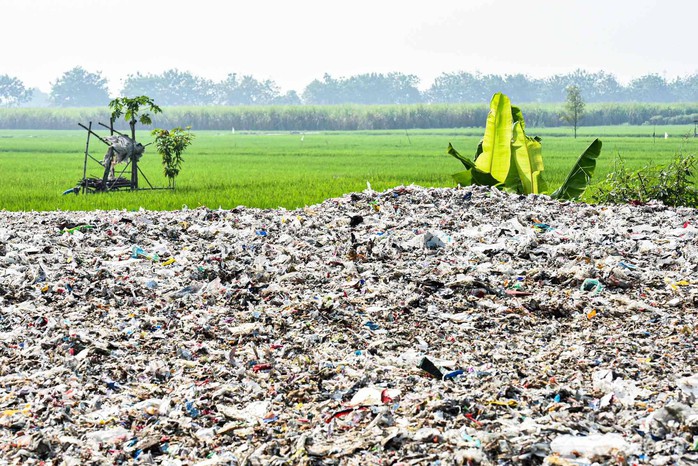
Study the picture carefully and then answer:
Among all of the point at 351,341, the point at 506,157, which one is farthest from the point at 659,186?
the point at 351,341

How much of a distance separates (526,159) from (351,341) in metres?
6.78

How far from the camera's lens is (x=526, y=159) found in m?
11.0

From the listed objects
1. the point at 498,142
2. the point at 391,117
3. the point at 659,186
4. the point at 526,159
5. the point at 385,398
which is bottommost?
the point at 385,398

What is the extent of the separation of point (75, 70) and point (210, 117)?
Result: 45774mm

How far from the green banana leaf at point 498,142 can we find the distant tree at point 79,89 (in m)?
117

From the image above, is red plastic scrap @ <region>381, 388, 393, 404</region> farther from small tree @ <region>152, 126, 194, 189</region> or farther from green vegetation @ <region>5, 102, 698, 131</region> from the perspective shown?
green vegetation @ <region>5, 102, 698, 131</region>

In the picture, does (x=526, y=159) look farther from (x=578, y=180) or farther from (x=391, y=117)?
(x=391, y=117)

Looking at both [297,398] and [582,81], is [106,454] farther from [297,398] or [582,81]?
Answer: [582,81]

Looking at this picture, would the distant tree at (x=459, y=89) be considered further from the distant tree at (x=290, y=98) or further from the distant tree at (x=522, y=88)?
the distant tree at (x=290, y=98)

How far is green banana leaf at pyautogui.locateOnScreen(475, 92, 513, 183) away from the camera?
35.7 ft

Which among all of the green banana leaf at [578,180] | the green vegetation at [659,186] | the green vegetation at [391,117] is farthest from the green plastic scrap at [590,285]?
the green vegetation at [391,117]

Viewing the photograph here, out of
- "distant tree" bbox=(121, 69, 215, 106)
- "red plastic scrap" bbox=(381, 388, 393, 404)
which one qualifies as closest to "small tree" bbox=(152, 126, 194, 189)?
"red plastic scrap" bbox=(381, 388, 393, 404)

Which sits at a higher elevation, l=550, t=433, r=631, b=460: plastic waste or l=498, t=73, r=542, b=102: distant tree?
l=498, t=73, r=542, b=102: distant tree

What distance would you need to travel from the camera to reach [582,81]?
125625 mm
